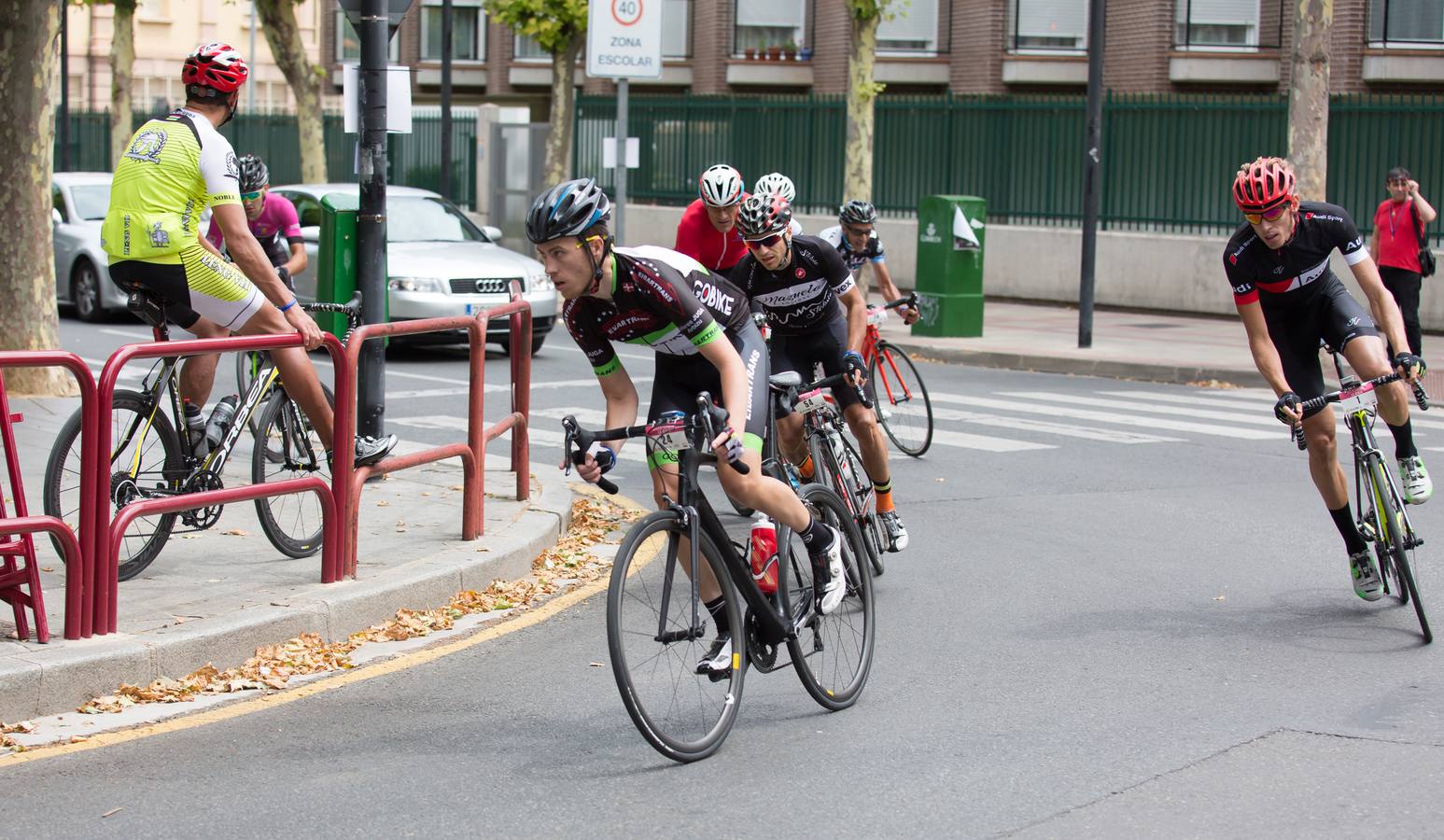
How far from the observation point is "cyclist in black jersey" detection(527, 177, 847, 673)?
5.36 m

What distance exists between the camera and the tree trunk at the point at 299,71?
102 ft

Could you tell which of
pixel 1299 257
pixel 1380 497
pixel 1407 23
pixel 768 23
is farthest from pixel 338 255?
pixel 768 23

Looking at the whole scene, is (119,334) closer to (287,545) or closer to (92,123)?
(287,545)

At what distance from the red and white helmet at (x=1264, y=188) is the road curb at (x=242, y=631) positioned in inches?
138

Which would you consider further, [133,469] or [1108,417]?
[1108,417]

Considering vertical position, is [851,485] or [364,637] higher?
[851,485]

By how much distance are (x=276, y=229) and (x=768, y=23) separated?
85.9ft

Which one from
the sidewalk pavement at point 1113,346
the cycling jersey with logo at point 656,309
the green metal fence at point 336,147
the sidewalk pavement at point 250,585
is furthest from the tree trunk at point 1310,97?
the green metal fence at point 336,147

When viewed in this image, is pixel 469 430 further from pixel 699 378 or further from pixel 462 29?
pixel 462 29

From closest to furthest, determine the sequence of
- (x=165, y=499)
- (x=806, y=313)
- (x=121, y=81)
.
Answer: (x=165, y=499), (x=806, y=313), (x=121, y=81)

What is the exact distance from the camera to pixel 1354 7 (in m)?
26.2

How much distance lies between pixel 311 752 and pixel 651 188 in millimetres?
27701

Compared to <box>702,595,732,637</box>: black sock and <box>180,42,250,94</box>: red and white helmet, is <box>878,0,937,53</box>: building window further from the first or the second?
<box>702,595,732,637</box>: black sock

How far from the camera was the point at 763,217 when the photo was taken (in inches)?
304
